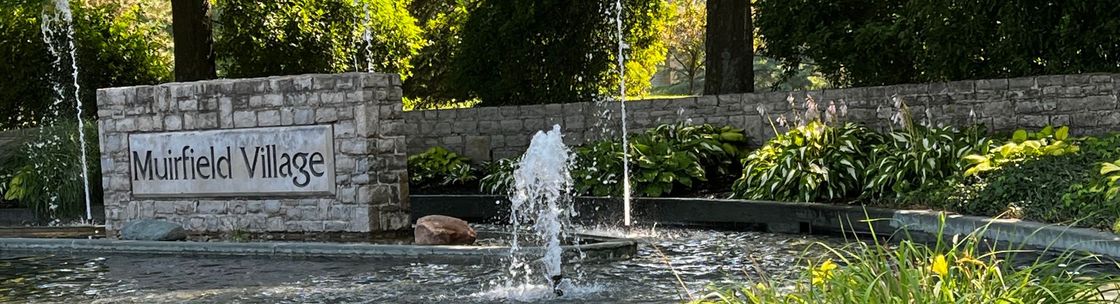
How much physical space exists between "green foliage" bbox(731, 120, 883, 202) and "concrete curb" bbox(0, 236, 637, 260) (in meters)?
2.21

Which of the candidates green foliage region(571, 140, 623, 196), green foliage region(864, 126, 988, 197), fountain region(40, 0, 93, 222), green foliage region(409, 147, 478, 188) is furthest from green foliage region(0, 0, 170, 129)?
green foliage region(864, 126, 988, 197)

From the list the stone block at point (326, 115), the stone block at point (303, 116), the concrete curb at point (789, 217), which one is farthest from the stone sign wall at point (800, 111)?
the stone block at point (303, 116)

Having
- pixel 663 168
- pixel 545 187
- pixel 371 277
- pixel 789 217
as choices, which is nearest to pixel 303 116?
pixel 545 187

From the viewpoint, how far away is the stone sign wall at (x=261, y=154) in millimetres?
10781

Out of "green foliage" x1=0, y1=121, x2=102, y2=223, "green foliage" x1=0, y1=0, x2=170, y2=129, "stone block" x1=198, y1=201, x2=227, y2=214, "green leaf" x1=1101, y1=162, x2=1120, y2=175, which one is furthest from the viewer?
"green foliage" x1=0, y1=0, x2=170, y2=129

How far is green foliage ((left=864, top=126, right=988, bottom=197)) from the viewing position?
34.9 feet

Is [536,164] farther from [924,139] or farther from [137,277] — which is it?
[924,139]

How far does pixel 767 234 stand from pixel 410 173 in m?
5.90

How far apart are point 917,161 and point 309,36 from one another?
10363 millimetres

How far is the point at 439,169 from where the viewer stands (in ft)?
49.8

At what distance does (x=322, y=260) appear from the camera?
966 cm

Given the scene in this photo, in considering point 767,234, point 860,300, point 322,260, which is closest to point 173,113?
point 322,260

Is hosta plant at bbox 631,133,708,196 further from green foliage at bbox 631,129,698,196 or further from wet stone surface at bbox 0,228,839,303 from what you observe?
wet stone surface at bbox 0,228,839,303

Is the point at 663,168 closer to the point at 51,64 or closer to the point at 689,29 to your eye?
the point at 51,64
